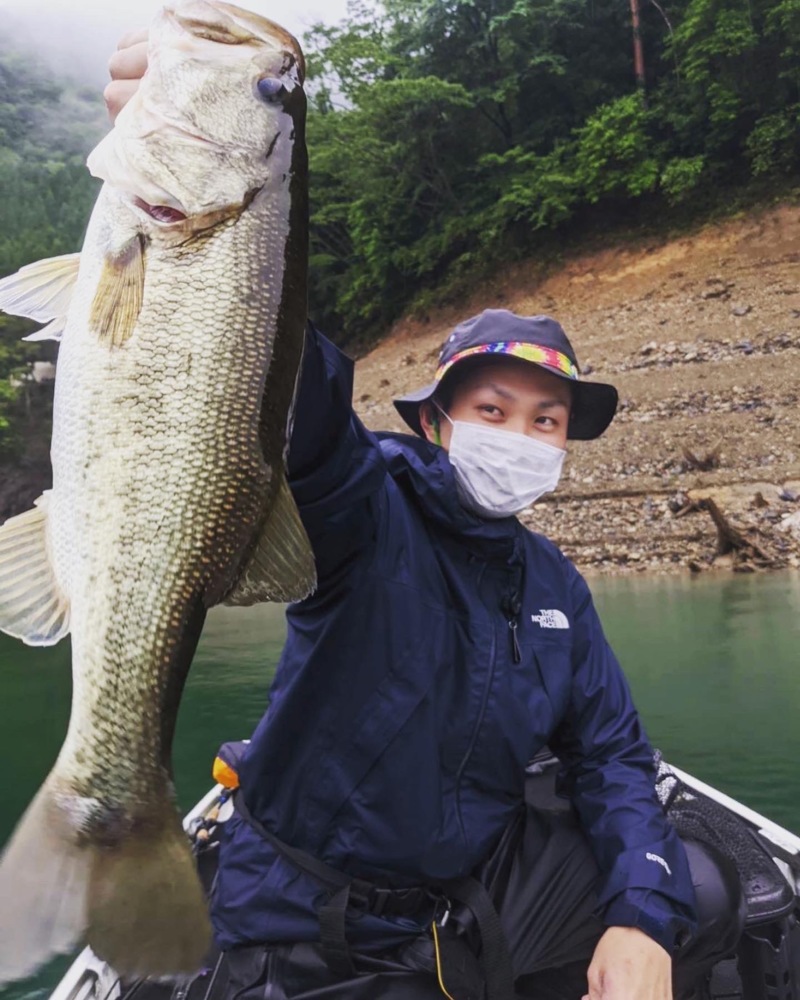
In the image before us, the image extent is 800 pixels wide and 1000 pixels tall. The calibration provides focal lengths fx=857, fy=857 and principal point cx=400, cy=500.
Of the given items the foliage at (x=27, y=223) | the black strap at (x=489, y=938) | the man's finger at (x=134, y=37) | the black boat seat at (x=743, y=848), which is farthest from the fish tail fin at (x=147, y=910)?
the foliage at (x=27, y=223)

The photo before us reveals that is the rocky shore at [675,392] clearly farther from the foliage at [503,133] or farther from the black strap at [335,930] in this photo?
the black strap at [335,930]

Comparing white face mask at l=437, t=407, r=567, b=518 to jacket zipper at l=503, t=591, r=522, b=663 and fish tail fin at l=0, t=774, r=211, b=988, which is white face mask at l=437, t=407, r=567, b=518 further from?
fish tail fin at l=0, t=774, r=211, b=988

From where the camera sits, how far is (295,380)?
1314 millimetres

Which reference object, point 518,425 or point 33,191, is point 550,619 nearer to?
point 518,425

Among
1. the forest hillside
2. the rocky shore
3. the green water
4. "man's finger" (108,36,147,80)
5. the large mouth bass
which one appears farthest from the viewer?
the forest hillside

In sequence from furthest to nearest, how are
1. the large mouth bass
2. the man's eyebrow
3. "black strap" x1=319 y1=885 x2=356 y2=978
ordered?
the man's eyebrow
"black strap" x1=319 y1=885 x2=356 y2=978
the large mouth bass

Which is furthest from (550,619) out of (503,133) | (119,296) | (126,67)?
(503,133)

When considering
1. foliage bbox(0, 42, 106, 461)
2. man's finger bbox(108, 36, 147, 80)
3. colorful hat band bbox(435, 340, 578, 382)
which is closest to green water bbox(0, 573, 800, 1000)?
colorful hat band bbox(435, 340, 578, 382)

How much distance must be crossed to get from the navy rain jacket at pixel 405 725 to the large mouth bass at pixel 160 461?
13.1 inches

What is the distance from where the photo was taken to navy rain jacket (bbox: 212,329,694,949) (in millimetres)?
1766

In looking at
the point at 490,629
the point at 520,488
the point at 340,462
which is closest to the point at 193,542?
the point at 340,462

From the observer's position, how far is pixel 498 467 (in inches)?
84.5

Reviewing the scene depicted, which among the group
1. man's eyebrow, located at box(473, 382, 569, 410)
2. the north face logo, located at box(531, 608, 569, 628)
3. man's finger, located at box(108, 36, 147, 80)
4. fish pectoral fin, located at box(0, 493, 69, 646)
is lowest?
the north face logo, located at box(531, 608, 569, 628)

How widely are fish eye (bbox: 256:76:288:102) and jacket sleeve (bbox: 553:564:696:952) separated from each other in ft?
4.60
